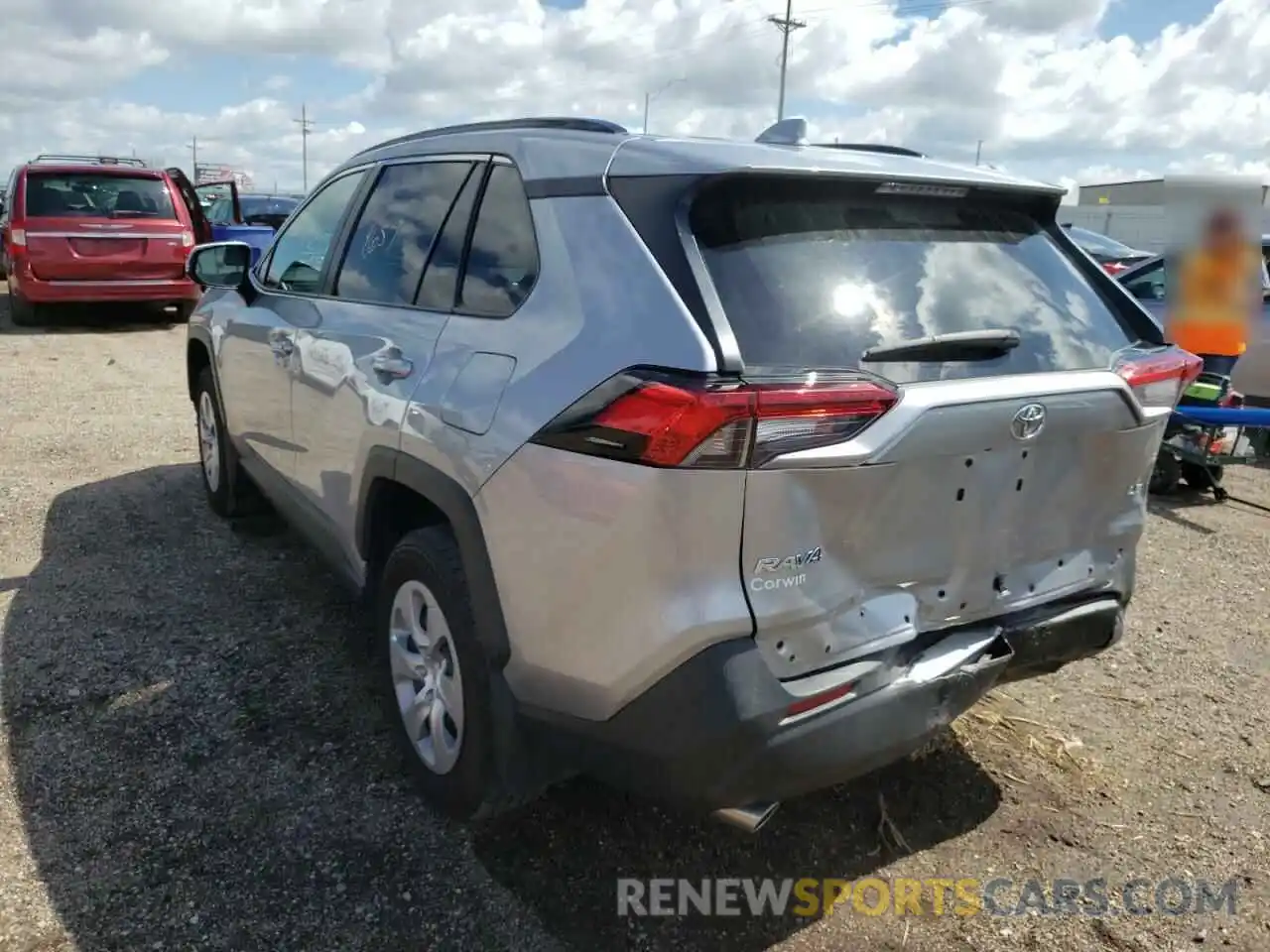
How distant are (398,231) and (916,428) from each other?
1936 mm

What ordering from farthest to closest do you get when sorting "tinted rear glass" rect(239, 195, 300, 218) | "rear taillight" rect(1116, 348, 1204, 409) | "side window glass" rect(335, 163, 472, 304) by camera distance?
1. "tinted rear glass" rect(239, 195, 300, 218)
2. "side window glass" rect(335, 163, 472, 304)
3. "rear taillight" rect(1116, 348, 1204, 409)

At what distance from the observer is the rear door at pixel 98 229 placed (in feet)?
37.1

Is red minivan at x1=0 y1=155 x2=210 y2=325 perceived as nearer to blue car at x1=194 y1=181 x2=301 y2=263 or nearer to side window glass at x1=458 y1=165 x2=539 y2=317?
blue car at x1=194 y1=181 x2=301 y2=263

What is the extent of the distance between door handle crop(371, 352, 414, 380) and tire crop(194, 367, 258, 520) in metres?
2.17

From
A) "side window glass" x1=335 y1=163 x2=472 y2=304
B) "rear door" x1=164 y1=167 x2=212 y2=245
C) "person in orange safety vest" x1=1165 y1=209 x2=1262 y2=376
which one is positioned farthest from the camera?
"rear door" x1=164 y1=167 x2=212 y2=245

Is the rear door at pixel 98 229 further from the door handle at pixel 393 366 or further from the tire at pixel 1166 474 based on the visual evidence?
the tire at pixel 1166 474

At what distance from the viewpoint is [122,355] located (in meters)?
10.5

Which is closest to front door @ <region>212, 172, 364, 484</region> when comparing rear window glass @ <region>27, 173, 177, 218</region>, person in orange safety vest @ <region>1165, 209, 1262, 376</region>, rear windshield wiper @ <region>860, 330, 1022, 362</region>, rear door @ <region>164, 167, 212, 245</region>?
rear windshield wiper @ <region>860, 330, 1022, 362</region>

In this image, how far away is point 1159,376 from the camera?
8.95 ft

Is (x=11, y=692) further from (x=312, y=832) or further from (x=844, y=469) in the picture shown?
(x=844, y=469)

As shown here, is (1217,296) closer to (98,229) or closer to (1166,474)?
(1166,474)

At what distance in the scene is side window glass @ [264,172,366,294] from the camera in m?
3.85

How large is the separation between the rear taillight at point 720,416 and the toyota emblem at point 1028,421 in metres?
0.40

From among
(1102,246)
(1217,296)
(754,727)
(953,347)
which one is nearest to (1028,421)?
(953,347)
